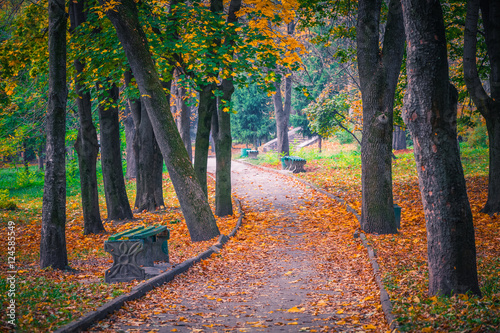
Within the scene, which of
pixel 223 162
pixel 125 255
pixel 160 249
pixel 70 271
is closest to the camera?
pixel 125 255

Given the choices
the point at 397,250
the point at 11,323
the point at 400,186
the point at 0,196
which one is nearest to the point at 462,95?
the point at 400,186

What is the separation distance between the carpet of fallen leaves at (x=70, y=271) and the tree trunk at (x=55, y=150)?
0.41m

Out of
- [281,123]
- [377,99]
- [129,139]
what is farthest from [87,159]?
[281,123]

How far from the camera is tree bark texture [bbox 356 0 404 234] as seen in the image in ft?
32.3

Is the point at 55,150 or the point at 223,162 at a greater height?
the point at 55,150

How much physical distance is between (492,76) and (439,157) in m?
7.40

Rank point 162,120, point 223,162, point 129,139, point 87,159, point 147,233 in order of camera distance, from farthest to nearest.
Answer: point 129,139
point 223,162
point 87,159
point 162,120
point 147,233

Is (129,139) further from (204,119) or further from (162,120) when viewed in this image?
(162,120)

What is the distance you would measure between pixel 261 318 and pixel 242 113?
127 ft

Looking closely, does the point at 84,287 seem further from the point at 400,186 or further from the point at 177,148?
the point at 400,186

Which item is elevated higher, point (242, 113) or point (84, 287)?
point (242, 113)

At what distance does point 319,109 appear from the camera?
26.0 metres

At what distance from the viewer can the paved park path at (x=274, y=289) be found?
4.95 metres

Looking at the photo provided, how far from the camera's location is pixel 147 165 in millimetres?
14727
